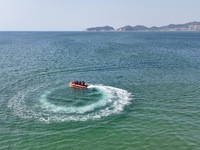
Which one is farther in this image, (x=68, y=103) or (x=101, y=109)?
(x=68, y=103)

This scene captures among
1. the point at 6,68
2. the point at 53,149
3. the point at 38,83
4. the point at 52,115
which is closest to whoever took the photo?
the point at 53,149

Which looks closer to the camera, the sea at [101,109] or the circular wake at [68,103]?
the sea at [101,109]

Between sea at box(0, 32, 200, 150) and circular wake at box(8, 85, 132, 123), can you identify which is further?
circular wake at box(8, 85, 132, 123)

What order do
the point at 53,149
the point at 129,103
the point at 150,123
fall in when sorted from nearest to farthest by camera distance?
1. the point at 53,149
2. the point at 150,123
3. the point at 129,103

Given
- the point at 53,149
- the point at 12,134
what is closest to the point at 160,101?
the point at 53,149

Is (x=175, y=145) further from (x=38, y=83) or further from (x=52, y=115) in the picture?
(x=38, y=83)

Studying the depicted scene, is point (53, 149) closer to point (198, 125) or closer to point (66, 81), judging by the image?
point (198, 125)

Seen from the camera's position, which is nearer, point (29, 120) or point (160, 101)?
point (29, 120)

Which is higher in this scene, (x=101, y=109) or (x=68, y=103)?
(x=68, y=103)
